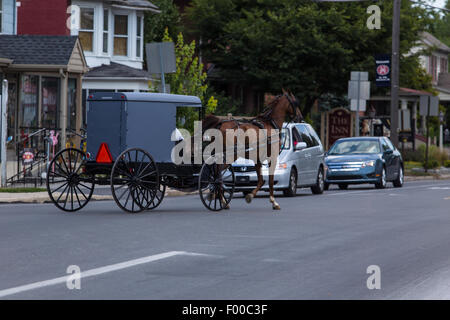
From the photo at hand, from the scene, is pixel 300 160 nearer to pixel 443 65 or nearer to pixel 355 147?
pixel 355 147

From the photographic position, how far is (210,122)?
1791cm

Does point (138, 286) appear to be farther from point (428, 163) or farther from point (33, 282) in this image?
point (428, 163)

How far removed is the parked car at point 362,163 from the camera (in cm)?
2750

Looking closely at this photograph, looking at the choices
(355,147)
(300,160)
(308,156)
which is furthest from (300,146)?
(355,147)

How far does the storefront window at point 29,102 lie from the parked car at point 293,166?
1412 cm

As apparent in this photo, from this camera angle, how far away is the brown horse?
1792 cm

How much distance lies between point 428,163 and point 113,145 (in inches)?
1135

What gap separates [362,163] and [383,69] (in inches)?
450

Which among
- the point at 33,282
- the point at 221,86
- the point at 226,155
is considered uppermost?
the point at 221,86

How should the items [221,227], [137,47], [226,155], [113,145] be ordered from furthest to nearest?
[137,47], [226,155], [113,145], [221,227]

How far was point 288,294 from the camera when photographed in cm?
838

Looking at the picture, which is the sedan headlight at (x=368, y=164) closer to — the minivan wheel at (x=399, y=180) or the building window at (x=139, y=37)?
the minivan wheel at (x=399, y=180)

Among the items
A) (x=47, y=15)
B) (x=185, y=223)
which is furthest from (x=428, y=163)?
(x=185, y=223)

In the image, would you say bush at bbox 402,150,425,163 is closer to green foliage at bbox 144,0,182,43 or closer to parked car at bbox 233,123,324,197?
green foliage at bbox 144,0,182,43
